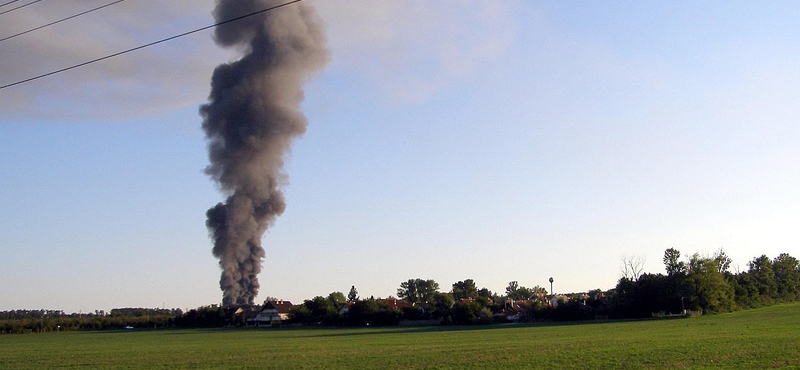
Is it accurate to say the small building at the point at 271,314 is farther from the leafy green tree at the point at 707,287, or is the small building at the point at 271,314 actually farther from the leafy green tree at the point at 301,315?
the leafy green tree at the point at 707,287

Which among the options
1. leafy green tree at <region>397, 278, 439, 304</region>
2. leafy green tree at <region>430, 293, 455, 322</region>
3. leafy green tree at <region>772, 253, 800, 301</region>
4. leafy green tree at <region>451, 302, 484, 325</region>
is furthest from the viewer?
leafy green tree at <region>397, 278, 439, 304</region>

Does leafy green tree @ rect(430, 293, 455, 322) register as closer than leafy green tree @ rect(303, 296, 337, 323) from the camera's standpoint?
Yes

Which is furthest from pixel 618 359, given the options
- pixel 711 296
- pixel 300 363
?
pixel 711 296

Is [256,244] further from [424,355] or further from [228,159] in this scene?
[424,355]

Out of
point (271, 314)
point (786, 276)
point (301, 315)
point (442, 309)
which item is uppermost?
point (786, 276)

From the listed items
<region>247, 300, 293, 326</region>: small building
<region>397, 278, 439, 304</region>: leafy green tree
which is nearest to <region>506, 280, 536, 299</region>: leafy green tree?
<region>397, 278, 439, 304</region>: leafy green tree

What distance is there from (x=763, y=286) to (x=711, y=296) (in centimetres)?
2454

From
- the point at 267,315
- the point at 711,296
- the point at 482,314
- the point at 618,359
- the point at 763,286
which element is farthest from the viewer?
the point at 267,315

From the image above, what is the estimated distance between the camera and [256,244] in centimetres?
7950

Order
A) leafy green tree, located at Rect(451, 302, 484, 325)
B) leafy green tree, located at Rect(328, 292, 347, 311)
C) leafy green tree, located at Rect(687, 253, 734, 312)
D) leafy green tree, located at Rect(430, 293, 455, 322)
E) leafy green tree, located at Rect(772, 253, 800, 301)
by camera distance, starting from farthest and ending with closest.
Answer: leafy green tree, located at Rect(328, 292, 347, 311) < leafy green tree, located at Rect(772, 253, 800, 301) < leafy green tree, located at Rect(430, 293, 455, 322) < leafy green tree, located at Rect(451, 302, 484, 325) < leafy green tree, located at Rect(687, 253, 734, 312)

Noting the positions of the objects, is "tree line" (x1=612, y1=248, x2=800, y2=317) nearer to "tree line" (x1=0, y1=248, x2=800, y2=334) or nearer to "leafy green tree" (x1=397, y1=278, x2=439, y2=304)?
"tree line" (x1=0, y1=248, x2=800, y2=334)

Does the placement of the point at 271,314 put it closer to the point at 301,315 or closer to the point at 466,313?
the point at 301,315

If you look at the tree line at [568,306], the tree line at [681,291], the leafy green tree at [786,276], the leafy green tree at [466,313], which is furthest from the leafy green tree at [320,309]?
the leafy green tree at [786,276]

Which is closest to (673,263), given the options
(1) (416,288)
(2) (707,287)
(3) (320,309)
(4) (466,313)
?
(2) (707,287)
